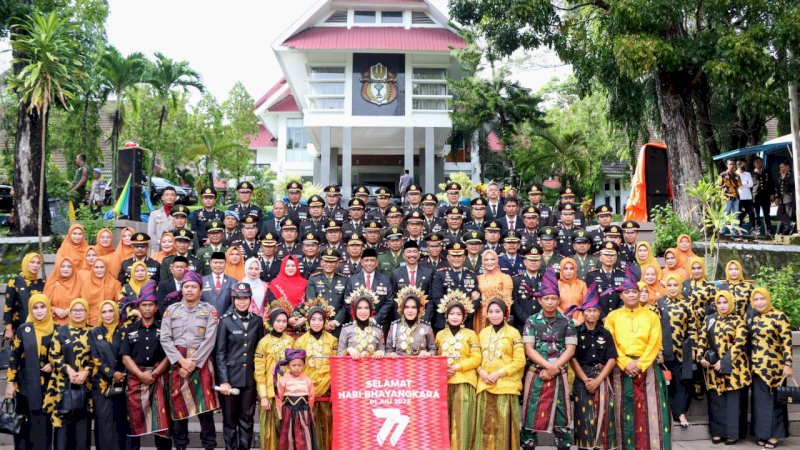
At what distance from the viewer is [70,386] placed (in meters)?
6.36

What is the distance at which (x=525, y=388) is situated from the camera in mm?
6645

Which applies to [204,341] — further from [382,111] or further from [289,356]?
[382,111]

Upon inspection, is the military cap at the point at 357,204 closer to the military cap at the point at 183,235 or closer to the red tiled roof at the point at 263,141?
the military cap at the point at 183,235

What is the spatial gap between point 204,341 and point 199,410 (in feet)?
2.20

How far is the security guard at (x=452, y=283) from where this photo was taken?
7679mm

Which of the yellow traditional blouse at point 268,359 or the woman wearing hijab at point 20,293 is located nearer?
the yellow traditional blouse at point 268,359

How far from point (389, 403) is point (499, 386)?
107 centimetres

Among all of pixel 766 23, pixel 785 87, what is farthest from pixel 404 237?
pixel 785 87

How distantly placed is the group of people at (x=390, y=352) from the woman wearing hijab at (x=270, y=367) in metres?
0.01

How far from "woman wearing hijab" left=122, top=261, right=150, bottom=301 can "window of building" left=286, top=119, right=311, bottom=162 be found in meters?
26.0

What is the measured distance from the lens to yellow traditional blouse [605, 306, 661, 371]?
6664 mm

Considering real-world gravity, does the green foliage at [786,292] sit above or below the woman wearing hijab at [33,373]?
above

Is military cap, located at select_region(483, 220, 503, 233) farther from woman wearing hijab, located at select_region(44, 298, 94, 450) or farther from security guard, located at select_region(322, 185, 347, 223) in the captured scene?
woman wearing hijab, located at select_region(44, 298, 94, 450)

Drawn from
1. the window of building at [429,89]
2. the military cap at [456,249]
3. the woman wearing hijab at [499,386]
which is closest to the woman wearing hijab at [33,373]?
the woman wearing hijab at [499,386]
